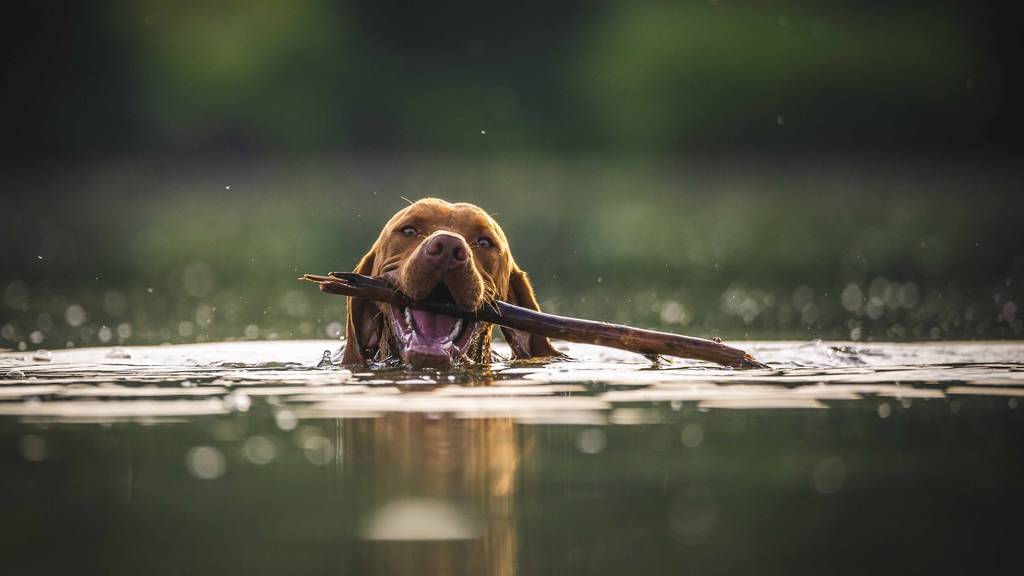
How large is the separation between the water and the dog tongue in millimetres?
458

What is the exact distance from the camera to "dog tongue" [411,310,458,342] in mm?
7066

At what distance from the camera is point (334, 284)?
21.7 feet

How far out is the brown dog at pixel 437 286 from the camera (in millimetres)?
6668

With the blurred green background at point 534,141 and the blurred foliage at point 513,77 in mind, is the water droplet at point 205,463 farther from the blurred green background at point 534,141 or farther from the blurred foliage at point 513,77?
the blurred foliage at point 513,77

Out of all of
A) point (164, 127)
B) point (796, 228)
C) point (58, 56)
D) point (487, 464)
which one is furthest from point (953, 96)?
point (487, 464)

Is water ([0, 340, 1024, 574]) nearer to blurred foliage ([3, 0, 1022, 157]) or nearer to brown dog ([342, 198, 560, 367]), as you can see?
brown dog ([342, 198, 560, 367])

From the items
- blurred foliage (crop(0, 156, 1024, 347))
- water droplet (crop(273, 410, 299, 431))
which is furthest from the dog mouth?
blurred foliage (crop(0, 156, 1024, 347))

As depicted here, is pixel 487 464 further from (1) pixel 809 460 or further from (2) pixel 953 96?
(2) pixel 953 96

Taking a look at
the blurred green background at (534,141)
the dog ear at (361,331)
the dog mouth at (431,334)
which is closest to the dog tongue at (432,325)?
the dog mouth at (431,334)

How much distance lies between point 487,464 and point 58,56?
29678mm

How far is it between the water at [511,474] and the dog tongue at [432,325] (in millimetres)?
458

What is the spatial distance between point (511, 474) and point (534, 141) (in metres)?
25.8

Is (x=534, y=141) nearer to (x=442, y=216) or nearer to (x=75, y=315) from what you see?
(x=75, y=315)

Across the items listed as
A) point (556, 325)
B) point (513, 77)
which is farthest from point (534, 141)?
point (556, 325)
